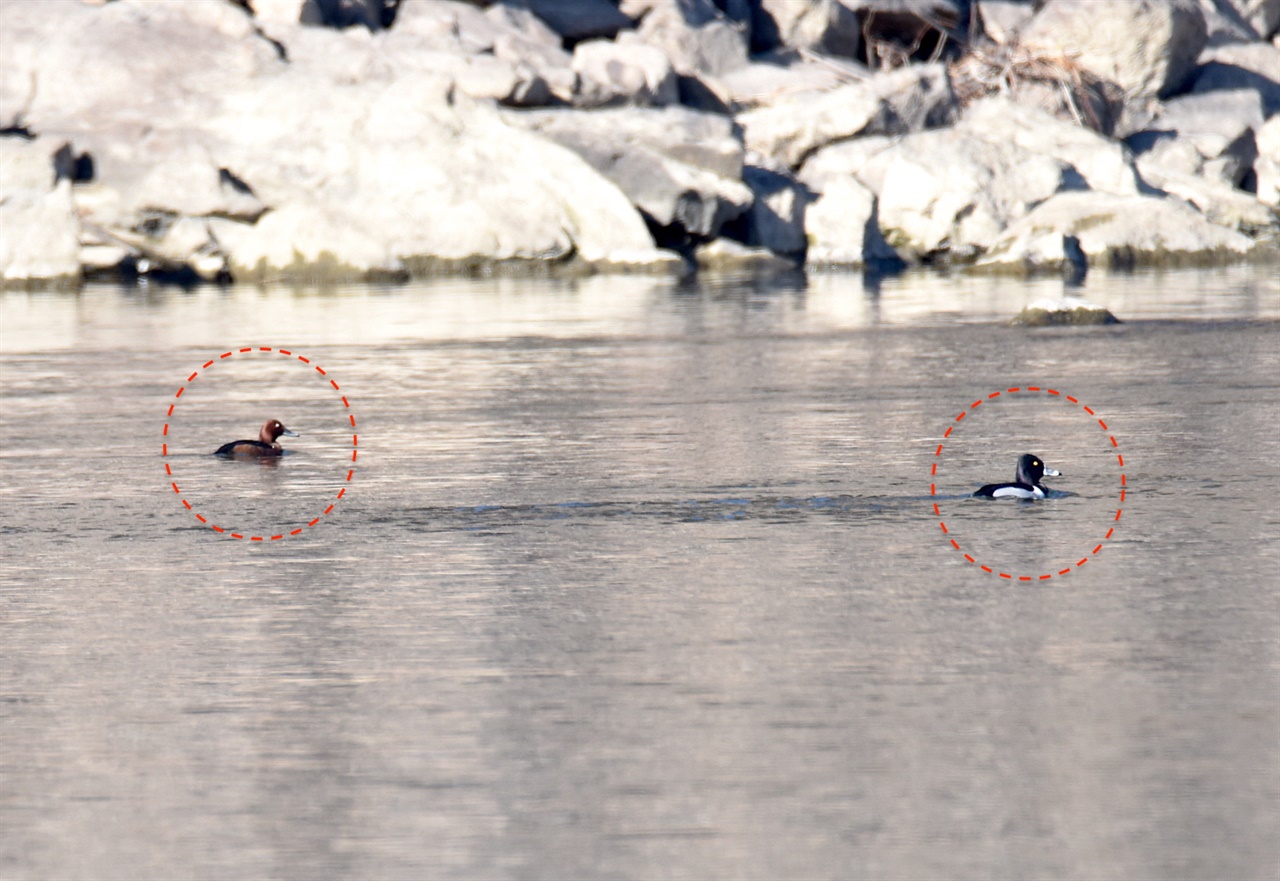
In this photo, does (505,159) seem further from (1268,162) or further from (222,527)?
(222,527)

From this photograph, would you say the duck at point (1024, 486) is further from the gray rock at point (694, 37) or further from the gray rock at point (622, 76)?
the gray rock at point (694, 37)

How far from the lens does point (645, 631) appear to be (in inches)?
340

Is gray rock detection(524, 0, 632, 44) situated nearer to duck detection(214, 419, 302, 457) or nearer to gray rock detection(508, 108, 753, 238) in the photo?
gray rock detection(508, 108, 753, 238)

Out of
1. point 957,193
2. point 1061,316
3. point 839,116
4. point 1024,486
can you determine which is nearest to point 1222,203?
point 957,193

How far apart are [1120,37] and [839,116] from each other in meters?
9.00

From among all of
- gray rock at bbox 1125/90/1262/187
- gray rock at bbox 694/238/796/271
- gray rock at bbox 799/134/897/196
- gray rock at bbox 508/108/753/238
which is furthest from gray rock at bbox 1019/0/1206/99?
gray rock at bbox 508/108/753/238

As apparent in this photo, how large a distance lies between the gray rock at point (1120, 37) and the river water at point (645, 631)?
32610 millimetres

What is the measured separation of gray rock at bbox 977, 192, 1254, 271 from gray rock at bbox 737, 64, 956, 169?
6.35 meters

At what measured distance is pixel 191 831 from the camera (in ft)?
20.4

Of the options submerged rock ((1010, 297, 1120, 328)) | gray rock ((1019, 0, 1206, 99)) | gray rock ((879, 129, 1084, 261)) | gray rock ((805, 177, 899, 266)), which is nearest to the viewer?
submerged rock ((1010, 297, 1120, 328))

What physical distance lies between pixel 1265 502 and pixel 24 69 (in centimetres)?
3380

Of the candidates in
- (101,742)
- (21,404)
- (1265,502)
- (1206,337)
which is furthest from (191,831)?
(1206,337)

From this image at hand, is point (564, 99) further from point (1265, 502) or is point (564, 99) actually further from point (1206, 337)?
point (1265, 502)

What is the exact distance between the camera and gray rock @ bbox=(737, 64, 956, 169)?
1752 inches
